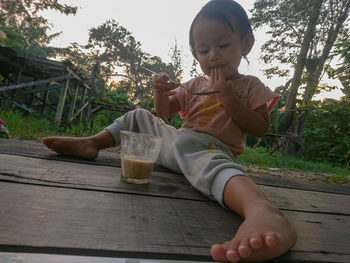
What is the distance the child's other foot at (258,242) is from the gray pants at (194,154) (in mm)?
267

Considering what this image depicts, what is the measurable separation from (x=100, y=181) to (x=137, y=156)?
0.56 ft

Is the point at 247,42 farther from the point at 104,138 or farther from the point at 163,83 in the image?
the point at 104,138

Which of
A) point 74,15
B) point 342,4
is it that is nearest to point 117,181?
point 342,4

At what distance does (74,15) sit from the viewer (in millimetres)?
12570

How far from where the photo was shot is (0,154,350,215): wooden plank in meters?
0.86

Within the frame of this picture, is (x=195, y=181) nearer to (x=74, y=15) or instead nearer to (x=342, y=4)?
(x=342, y=4)

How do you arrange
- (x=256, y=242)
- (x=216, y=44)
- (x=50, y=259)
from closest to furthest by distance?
(x=50, y=259)
(x=256, y=242)
(x=216, y=44)

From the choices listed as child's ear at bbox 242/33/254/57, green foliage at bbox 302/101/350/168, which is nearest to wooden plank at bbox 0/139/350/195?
child's ear at bbox 242/33/254/57

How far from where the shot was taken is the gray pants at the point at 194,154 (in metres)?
0.95

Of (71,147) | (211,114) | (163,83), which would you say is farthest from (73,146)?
(211,114)

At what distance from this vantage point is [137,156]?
1004 millimetres

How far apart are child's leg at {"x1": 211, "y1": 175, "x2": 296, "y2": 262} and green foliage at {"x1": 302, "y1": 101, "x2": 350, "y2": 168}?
7.29 meters

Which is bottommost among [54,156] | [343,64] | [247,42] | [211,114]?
[54,156]

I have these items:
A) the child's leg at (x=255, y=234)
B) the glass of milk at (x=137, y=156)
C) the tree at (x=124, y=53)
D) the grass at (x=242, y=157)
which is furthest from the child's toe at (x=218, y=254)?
the tree at (x=124, y=53)
